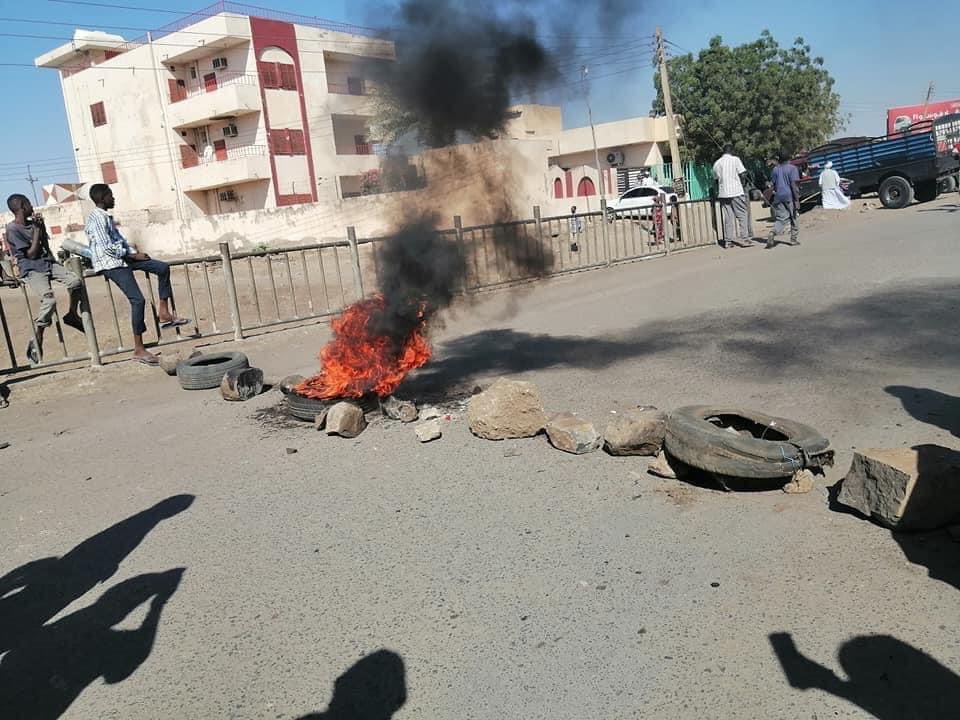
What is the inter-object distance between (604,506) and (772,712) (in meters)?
1.69

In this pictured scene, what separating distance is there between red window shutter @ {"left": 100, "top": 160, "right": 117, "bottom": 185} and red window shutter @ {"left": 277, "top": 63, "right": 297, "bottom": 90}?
54.2ft

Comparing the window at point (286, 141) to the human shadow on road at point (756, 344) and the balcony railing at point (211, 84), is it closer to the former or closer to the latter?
the balcony railing at point (211, 84)

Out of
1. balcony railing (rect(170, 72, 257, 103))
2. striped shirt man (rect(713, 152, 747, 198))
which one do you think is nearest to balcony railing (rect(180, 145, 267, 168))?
balcony railing (rect(170, 72, 257, 103))

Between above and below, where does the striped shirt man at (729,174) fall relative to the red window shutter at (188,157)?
below

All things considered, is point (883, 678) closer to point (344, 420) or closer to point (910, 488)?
point (910, 488)

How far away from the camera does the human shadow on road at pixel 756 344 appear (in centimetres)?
639

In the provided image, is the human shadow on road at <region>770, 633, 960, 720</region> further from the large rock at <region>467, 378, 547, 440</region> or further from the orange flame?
the orange flame

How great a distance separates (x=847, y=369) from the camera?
604 centimetres

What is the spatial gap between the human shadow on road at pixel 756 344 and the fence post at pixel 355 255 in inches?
119

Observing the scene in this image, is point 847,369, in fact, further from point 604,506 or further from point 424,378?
point 424,378

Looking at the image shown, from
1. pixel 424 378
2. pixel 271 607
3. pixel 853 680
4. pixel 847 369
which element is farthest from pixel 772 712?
pixel 424 378

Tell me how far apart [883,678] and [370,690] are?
1.81m

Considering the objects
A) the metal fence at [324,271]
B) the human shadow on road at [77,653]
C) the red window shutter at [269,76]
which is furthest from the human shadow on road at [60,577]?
the red window shutter at [269,76]

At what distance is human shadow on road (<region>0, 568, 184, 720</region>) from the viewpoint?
277cm
